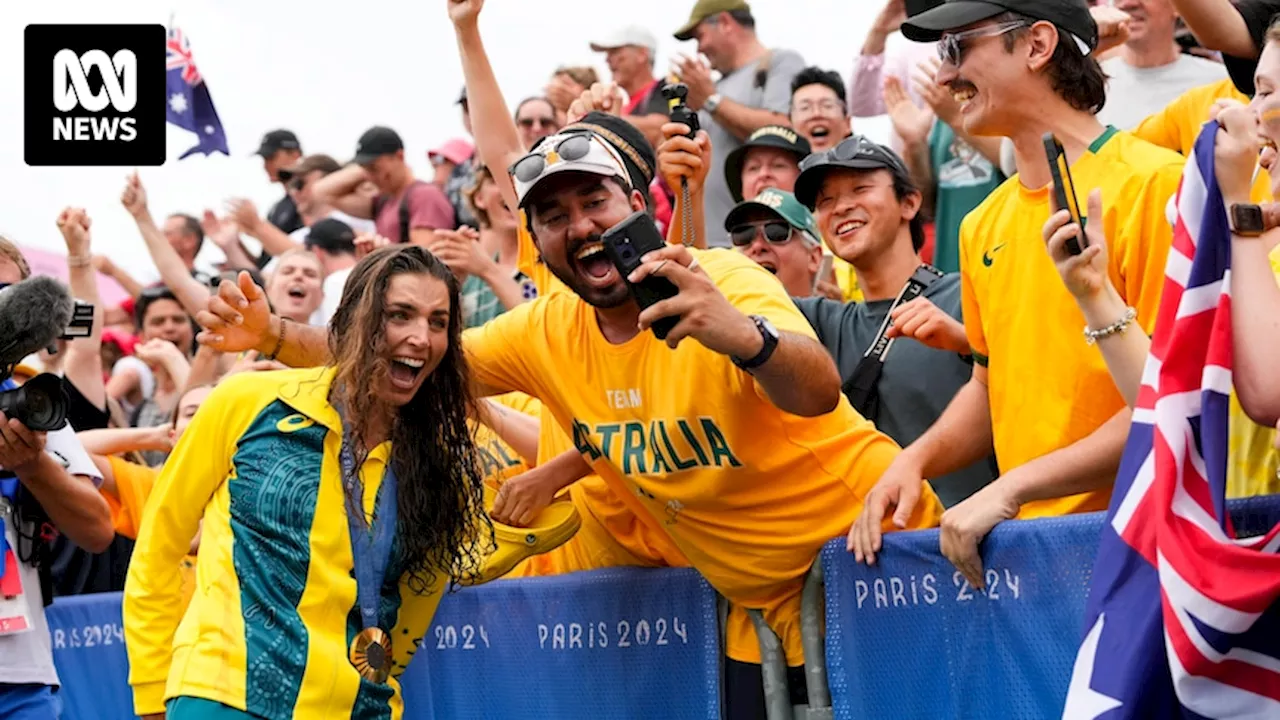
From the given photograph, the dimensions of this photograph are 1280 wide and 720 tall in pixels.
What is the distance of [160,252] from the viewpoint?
1032 centimetres

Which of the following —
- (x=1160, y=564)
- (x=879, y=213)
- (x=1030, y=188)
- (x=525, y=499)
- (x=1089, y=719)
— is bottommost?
(x=1089, y=719)

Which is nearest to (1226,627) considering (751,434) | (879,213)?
(751,434)

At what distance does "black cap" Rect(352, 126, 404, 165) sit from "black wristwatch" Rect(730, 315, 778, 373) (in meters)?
7.89

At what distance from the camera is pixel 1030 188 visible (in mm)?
4719

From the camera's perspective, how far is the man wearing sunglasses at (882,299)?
19.0 feet

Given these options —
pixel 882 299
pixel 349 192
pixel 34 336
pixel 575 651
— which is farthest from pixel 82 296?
pixel 882 299

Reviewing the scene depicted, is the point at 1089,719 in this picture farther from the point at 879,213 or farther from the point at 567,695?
the point at 879,213

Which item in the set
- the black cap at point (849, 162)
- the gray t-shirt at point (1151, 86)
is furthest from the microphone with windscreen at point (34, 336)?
the gray t-shirt at point (1151, 86)

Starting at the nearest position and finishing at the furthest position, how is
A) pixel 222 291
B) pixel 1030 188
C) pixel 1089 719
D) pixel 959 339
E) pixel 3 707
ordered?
pixel 1089 719, pixel 1030 188, pixel 959 339, pixel 222 291, pixel 3 707

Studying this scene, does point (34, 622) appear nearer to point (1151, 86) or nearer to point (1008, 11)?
point (1008, 11)

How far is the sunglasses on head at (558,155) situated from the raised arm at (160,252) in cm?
585

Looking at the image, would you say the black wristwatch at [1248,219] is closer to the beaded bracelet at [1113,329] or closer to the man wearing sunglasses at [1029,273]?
the beaded bracelet at [1113,329]

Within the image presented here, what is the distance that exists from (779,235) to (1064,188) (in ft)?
10.1

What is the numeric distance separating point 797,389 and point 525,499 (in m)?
1.27
